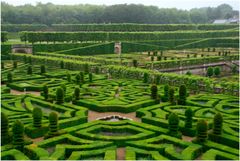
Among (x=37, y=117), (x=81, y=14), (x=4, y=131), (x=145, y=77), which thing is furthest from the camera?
(x=81, y=14)

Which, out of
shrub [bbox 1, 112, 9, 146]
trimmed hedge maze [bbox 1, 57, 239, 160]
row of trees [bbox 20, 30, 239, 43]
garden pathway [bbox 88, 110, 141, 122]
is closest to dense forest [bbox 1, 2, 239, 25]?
row of trees [bbox 20, 30, 239, 43]

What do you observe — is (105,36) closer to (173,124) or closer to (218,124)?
(173,124)

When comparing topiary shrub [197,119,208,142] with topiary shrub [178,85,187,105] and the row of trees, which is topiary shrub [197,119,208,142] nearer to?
topiary shrub [178,85,187,105]

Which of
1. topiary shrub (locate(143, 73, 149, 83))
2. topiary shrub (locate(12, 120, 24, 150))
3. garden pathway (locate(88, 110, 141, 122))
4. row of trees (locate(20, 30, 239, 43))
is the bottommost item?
garden pathway (locate(88, 110, 141, 122))

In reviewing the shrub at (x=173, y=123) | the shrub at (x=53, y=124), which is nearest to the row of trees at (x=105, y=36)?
the shrub at (x=53, y=124)

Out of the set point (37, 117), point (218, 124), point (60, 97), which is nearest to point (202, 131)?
point (218, 124)

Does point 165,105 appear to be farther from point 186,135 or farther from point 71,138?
point 71,138

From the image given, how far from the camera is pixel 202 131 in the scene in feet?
45.6

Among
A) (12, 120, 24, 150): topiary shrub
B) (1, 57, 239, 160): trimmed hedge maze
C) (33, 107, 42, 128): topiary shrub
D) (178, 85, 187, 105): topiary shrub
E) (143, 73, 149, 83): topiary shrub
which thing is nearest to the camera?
(1, 57, 239, 160): trimmed hedge maze

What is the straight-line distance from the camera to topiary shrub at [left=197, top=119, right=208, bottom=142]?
45.5ft

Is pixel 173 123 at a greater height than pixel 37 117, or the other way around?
pixel 37 117

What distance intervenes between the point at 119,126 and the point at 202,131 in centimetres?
415

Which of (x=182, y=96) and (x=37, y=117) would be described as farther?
(x=182, y=96)

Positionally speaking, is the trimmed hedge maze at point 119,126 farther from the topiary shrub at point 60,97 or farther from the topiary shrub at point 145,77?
the topiary shrub at point 145,77
